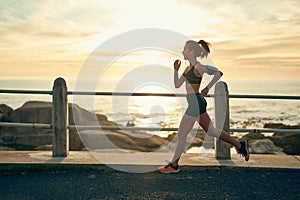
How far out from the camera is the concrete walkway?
253 inches

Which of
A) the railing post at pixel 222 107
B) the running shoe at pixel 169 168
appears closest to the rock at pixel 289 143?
the railing post at pixel 222 107

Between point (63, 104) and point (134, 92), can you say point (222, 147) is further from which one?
point (63, 104)

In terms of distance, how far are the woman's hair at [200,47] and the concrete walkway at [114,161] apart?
1810 millimetres

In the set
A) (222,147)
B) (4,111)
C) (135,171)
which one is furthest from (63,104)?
(4,111)

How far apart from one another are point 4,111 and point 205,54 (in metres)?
20.8

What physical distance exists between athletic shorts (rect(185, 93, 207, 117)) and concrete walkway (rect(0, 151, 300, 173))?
1.03m

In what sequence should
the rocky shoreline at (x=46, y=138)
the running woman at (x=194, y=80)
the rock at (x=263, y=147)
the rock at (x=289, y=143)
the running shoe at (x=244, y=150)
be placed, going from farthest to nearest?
the rock at (x=289, y=143), the rocky shoreline at (x=46, y=138), the rock at (x=263, y=147), the running shoe at (x=244, y=150), the running woman at (x=194, y=80)

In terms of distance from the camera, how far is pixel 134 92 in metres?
7.12

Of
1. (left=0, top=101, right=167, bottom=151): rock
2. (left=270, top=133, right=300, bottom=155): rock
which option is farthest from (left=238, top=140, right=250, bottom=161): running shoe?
(left=270, top=133, right=300, bottom=155): rock

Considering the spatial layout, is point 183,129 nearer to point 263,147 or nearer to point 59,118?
point 59,118

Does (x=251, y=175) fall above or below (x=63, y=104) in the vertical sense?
below

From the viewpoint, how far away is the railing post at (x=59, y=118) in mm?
6938

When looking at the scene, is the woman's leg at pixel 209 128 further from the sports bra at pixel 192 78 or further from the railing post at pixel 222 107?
the railing post at pixel 222 107

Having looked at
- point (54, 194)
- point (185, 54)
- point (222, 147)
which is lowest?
point (54, 194)
